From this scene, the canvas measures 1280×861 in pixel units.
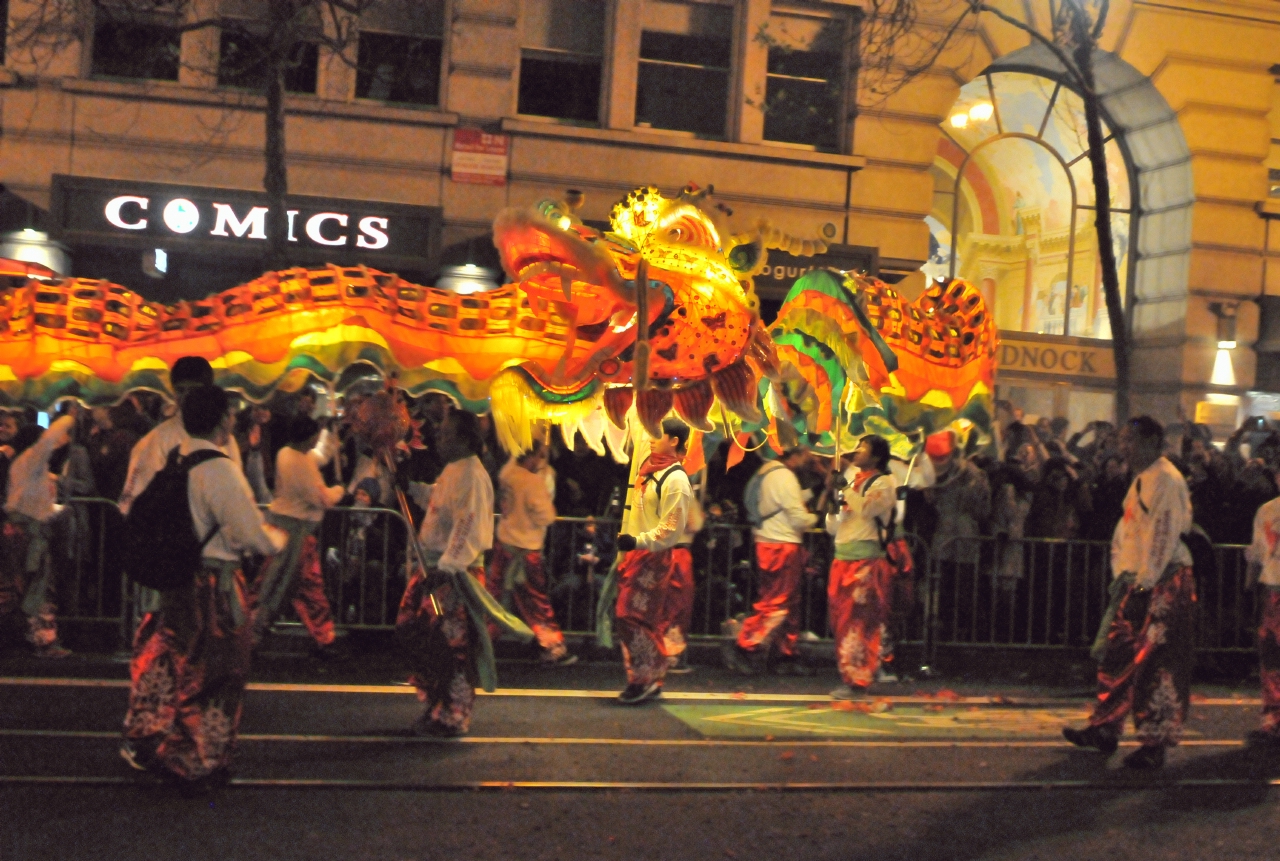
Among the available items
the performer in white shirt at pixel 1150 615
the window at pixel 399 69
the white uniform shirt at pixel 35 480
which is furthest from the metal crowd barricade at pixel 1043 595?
the window at pixel 399 69

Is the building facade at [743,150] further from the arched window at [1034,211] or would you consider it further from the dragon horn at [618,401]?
the dragon horn at [618,401]

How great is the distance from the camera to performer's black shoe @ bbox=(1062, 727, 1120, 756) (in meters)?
8.35

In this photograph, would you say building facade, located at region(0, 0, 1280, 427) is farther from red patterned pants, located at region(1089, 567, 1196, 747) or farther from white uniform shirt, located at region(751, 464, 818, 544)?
red patterned pants, located at region(1089, 567, 1196, 747)

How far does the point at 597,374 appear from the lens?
968 centimetres

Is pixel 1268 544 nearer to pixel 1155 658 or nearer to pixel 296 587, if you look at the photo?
pixel 1155 658

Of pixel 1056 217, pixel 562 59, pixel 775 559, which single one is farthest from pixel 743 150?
pixel 775 559

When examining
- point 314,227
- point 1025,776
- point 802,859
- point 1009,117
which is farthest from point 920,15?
point 802,859

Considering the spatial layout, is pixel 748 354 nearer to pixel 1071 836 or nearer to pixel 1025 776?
pixel 1025 776

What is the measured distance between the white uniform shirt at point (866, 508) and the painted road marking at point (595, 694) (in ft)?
3.59

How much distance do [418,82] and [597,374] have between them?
885 cm

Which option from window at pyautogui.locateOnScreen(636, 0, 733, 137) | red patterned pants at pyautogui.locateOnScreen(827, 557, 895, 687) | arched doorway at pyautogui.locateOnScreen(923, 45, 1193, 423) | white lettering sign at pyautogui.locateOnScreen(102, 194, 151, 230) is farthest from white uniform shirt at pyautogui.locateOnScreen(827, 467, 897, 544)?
arched doorway at pyautogui.locateOnScreen(923, 45, 1193, 423)

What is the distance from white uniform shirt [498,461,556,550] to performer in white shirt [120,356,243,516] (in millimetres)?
3637

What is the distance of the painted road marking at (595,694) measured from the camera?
9547 millimetres

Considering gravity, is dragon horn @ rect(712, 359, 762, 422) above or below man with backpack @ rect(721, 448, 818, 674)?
above
